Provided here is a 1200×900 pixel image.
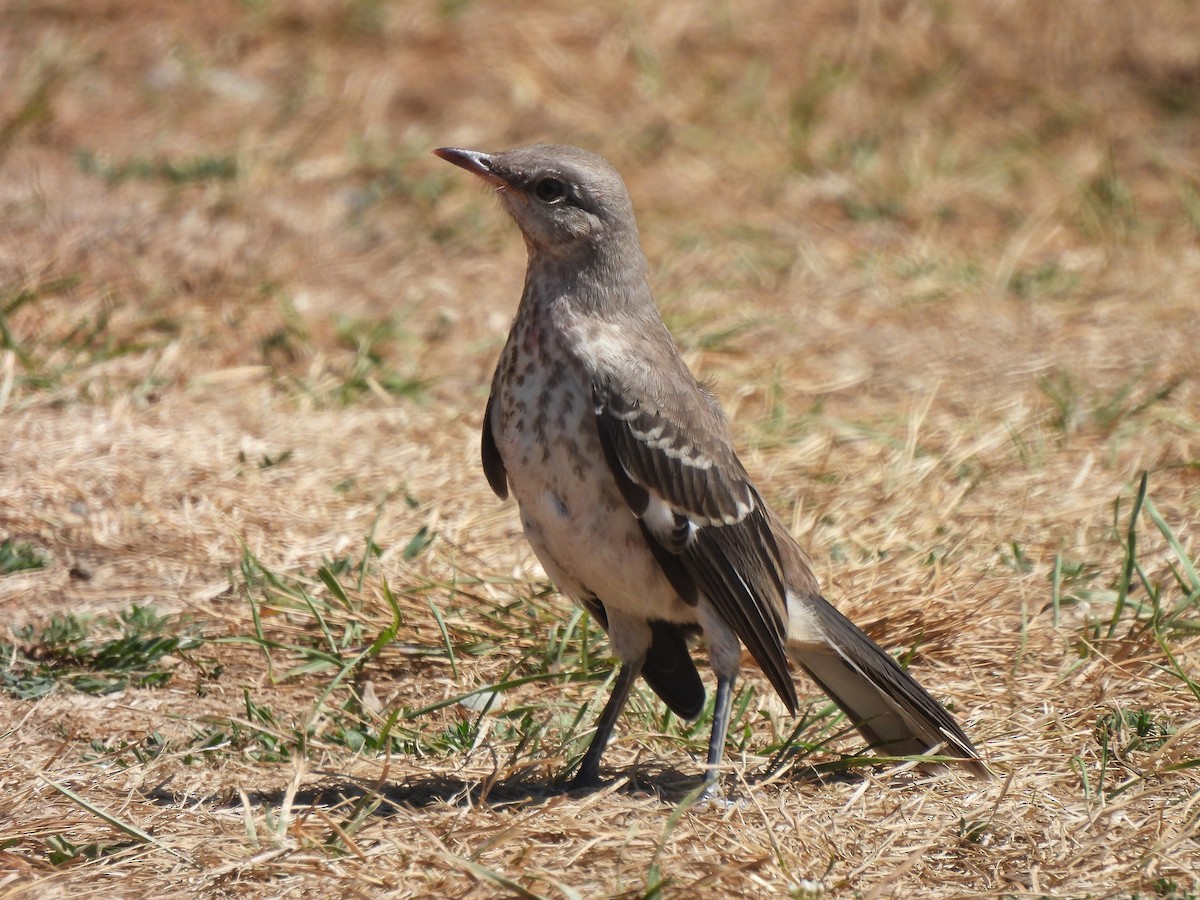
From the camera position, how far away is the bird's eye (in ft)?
14.6

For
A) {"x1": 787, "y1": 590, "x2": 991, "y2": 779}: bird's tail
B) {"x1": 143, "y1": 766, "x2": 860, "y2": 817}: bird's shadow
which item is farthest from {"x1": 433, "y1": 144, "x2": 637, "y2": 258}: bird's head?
{"x1": 143, "y1": 766, "x2": 860, "y2": 817}: bird's shadow

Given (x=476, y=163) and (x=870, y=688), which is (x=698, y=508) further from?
(x=476, y=163)

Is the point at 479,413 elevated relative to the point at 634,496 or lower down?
lower down

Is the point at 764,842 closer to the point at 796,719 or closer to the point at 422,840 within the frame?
the point at 422,840

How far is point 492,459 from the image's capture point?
14.4 feet

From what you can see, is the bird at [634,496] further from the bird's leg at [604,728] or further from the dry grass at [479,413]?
the dry grass at [479,413]

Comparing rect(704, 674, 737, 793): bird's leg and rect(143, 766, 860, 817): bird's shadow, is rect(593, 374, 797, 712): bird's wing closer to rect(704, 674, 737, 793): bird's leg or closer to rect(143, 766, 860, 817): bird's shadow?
rect(704, 674, 737, 793): bird's leg

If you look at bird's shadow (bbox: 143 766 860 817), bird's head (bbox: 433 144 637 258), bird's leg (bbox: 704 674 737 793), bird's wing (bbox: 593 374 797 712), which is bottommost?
bird's shadow (bbox: 143 766 860 817)

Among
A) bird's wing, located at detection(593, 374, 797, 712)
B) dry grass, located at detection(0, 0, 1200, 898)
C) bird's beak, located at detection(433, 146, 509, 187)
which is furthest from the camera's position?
bird's beak, located at detection(433, 146, 509, 187)

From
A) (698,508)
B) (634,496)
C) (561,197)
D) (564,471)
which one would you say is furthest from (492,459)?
(561,197)

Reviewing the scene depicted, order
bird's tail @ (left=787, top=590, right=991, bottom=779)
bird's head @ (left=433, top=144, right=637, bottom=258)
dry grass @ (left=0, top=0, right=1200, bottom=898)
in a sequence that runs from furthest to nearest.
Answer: bird's head @ (left=433, top=144, right=637, bottom=258)
bird's tail @ (left=787, top=590, right=991, bottom=779)
dry grass @ (left=0, top=0, right=1200, bottom=898)

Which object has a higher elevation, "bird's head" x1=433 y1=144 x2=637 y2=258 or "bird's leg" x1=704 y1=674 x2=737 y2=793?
"bird's head" x1=433 y1=144 x2=637 y2=258

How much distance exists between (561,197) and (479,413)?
2559 mm

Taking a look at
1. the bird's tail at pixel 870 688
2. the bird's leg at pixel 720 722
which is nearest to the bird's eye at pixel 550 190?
the bird's tail at pixel 870 688
